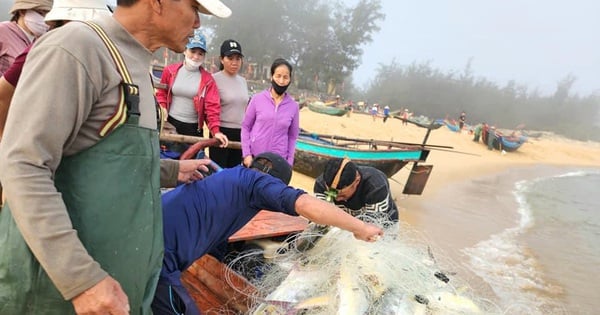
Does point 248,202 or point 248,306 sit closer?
point 248,202

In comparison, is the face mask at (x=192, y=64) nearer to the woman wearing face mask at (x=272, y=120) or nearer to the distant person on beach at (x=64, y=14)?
the woman wearing face mask at (x=272, y=120)

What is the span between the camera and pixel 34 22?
3.06 metres

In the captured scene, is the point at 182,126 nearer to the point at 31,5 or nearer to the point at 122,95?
the point at 31,5

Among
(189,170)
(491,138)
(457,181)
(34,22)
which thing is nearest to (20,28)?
(34,22)

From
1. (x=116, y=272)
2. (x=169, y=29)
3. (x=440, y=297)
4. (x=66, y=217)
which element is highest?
(x=169, y=29)

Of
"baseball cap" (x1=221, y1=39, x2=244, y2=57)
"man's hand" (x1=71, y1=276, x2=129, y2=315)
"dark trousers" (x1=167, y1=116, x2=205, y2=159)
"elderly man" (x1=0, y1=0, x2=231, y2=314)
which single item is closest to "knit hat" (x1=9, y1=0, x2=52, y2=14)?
"dark trousers" (x1=167, y1=116, x2=205, y2=159)

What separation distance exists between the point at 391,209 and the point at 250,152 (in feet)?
5.62

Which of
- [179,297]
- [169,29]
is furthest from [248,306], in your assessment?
[169,29]

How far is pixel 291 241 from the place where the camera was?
276 centimetres

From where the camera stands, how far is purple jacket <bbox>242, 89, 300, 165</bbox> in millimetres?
4492

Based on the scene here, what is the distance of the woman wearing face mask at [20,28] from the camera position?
295 cm

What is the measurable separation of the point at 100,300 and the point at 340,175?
2.65 m

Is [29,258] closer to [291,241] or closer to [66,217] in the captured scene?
[66,217]

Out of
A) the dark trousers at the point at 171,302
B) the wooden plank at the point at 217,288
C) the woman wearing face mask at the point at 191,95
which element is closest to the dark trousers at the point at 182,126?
the woman wearing face mask at the point at 191,95
